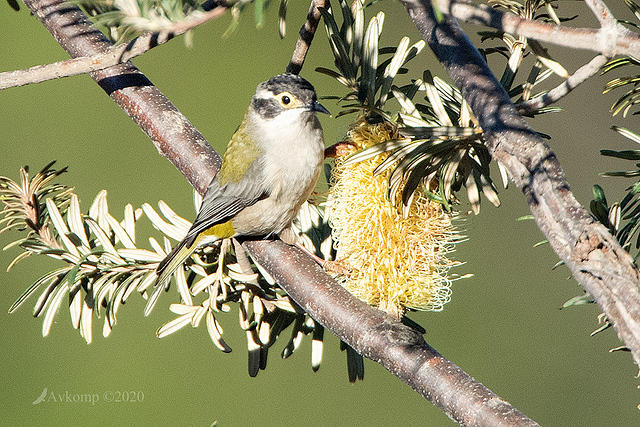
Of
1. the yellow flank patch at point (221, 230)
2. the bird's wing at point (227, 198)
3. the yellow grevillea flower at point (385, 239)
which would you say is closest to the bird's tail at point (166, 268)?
the bird's wing at point (227, 198)

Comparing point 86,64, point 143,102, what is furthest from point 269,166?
point 86,64

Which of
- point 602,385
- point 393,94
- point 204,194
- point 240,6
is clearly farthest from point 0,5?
point 602,385

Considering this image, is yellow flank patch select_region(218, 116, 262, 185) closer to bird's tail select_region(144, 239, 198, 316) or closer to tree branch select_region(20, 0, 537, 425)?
tree branch select_region(20, 0, 537, 425)

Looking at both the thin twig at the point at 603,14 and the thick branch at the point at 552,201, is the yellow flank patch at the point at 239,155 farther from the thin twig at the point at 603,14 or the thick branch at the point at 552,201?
the thin twig at the point at 603,14

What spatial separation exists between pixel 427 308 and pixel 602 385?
9.04 feet

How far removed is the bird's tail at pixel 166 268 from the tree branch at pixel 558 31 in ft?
2.68

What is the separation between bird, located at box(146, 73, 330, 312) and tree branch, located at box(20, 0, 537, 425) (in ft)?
0.41

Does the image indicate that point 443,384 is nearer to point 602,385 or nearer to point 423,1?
point 423,1

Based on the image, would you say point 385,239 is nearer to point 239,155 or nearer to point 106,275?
point 106,275

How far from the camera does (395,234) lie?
1381 mm

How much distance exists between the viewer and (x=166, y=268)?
1.42m

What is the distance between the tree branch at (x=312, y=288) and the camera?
1.11 m

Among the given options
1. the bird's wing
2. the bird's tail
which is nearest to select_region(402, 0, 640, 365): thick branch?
the bird's tail

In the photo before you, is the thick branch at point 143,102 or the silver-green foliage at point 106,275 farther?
the thick branch at point 143,102
